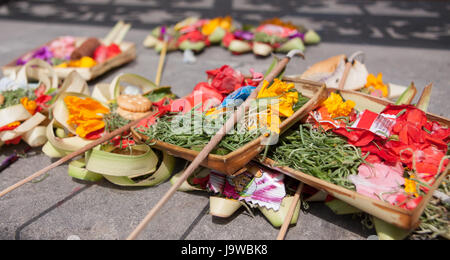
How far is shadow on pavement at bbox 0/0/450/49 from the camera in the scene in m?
4.55

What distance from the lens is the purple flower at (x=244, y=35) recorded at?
4117 millimetres

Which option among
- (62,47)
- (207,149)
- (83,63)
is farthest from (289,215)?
(62,47)

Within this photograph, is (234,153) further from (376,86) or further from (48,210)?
(376,86)

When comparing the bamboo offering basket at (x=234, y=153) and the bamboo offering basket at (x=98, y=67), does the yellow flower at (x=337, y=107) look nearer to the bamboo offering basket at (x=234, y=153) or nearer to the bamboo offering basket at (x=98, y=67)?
the bamboo offering basket at (x=234, y=153)

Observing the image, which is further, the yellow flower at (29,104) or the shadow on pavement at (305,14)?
the shadow on pavement at (305,14)

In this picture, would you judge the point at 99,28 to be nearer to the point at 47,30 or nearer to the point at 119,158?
the point at 47,30

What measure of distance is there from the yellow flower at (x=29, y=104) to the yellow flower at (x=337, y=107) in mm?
2384

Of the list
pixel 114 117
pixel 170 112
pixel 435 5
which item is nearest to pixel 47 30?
pixel 114 117

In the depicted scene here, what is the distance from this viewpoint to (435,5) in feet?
18.6

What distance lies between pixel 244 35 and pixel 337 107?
7.69ft

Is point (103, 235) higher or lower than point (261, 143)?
lower

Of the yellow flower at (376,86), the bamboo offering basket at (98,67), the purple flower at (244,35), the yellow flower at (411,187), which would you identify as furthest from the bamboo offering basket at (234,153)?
the purple flower at (244,35)

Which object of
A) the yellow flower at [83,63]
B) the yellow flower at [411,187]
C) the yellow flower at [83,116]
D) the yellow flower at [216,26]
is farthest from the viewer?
the yellow flower at [216,26]

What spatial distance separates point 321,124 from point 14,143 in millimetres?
2496
